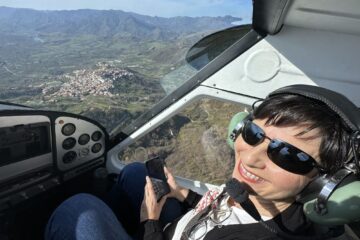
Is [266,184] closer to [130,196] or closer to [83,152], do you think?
[130,196]

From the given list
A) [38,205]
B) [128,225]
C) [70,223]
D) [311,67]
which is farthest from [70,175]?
[311,67]

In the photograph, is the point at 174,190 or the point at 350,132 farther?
the point at 174,190

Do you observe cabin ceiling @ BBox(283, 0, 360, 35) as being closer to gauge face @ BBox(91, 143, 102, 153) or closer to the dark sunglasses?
the dark sunglasses

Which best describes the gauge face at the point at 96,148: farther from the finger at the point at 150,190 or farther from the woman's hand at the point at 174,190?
the finger at the point at 150,190

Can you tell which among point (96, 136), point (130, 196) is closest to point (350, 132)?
point (130, 196)

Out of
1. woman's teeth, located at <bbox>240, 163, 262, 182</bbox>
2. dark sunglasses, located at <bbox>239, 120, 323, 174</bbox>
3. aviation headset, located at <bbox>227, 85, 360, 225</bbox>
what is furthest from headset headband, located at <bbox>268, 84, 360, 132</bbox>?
woman's teeth, located at <bbox>240, 163, 262, 182</bbox>

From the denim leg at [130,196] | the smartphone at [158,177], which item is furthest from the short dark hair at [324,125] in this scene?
the denim leg at [130,196]

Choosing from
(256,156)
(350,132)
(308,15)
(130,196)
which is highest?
(308,15)
